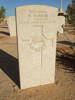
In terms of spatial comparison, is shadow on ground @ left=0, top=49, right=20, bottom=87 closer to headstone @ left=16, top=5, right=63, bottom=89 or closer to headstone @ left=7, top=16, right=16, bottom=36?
headstone @ left=16, top=5, right=63, bottom=89

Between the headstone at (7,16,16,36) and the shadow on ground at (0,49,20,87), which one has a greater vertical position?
the headstone at (7,16,16,36)

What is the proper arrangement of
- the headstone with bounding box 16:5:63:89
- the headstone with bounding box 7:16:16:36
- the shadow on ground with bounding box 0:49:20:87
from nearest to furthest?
the headstone with bounding box 16:5:63:89, the shadow on ground with bounding box 0:49:20:87, the headstone with bounding box 7:16:16:36

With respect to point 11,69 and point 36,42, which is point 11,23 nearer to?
point 11,69

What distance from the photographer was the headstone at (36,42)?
284cm

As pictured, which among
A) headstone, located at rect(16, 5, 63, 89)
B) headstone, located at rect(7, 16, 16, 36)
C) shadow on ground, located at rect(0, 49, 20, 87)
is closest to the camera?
headstone, located at rect(16, 5, 63, 89)

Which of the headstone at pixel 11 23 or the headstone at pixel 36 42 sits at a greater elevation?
the headstone at pixel 11 23

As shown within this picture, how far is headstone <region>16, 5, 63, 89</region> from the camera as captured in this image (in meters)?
2.84

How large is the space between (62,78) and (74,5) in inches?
288

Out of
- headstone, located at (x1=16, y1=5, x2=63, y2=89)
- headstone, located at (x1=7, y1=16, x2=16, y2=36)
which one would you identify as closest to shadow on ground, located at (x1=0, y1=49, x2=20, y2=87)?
headstone, located at (x1=16, y1=5, x2=63, y2=89)

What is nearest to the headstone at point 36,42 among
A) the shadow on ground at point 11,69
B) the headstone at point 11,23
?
the shadow on ground at point 11,69

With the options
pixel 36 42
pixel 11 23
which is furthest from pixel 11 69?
pixel 11 23

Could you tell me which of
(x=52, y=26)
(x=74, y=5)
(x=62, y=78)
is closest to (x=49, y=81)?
(x=62, y=78)

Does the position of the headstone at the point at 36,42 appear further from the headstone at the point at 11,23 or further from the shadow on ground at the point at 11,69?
the headstone at the point at 11,23

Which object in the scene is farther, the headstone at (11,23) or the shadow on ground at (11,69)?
the headstone at (11,23)
